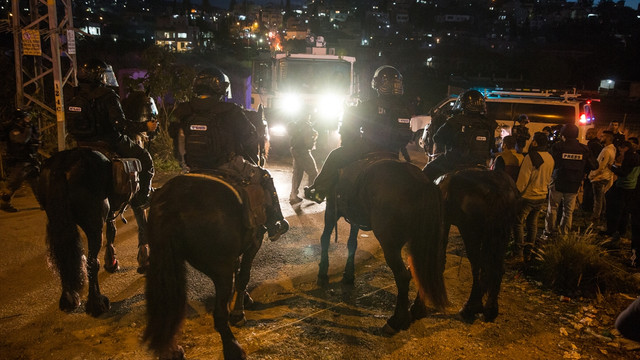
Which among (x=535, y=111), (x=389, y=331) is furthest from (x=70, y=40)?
(x=535, y=111)

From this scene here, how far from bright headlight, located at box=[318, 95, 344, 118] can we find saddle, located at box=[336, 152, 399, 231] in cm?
793

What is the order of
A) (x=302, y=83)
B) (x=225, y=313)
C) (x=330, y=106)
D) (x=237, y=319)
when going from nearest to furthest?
(x=225, y=313), (x=237, y=319), (x=330, y=106), (x=302, y=83)

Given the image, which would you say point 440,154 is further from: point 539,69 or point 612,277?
point 539,69

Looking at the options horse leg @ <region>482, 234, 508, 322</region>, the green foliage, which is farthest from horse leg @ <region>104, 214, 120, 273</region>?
the green foliage

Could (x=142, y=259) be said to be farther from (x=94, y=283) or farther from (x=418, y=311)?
(x=418, y=311)

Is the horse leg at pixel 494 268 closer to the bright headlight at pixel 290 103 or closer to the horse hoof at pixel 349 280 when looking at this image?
the horse hoof at pixel 349 280

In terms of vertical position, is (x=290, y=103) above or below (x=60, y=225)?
above

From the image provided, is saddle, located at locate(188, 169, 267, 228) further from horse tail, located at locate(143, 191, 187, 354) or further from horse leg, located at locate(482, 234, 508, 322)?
horse leg, located at locate(482, 234, 508, 322)

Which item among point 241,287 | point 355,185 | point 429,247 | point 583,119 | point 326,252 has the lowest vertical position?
point 241,287

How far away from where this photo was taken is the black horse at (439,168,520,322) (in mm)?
4578

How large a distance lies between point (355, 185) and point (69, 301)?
3.40 meters

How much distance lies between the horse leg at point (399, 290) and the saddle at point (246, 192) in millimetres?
1403

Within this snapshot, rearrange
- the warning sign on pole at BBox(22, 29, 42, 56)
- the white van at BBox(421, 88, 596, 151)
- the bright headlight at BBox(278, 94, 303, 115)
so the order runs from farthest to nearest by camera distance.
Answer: the bright headlight at BBox(278, 94, 303, 115)
the white van at BBox(421, 88, 596, 151)
the warning sign on pole at BBox(22, 29, 42, 56)

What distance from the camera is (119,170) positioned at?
4930 millimetres
